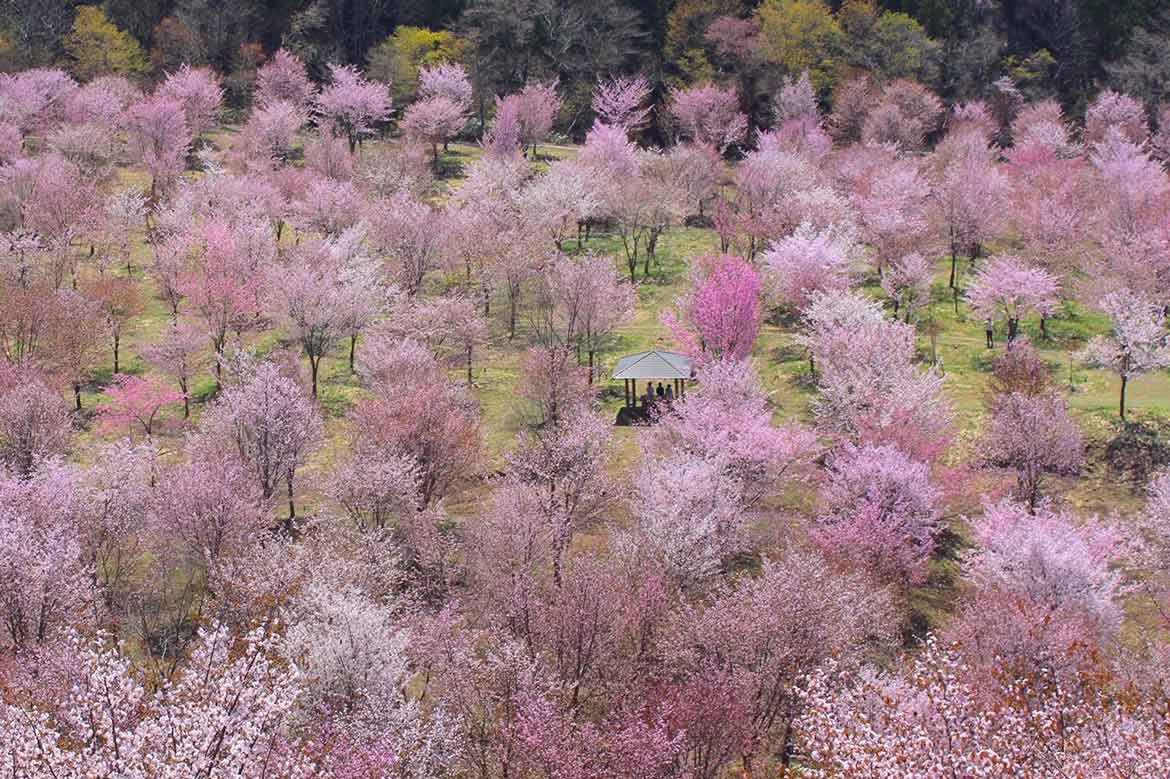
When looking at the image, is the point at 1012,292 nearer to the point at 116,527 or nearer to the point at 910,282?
the point at 910,282

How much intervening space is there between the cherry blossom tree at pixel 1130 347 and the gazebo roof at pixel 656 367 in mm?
17387

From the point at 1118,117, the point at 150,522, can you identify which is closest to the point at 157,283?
the point at 150,522

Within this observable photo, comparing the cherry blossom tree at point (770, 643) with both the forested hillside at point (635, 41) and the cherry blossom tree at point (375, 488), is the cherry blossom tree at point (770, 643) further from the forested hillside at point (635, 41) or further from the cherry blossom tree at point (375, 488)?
the forested hillside at point (635, 41)

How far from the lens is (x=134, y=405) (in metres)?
45.4

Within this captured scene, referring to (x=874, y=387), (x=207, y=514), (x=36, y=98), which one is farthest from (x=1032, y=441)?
(x=36, y=98)

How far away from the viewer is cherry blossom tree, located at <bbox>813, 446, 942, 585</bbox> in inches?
1334

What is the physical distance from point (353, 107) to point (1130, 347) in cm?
6525

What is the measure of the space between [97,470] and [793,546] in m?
24.4

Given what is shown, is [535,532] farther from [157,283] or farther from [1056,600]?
[157,283]

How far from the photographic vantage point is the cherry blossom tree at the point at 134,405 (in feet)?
149

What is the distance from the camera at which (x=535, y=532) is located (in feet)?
106

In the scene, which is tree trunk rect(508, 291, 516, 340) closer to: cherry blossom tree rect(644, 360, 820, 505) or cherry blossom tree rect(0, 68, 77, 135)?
cherry blossom tree rect(644, 360, 820, 505)

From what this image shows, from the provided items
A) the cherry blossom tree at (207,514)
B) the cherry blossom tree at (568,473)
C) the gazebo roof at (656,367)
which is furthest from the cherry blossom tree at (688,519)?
the cherry blossom tree at (207,514)

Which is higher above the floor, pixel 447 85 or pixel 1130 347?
pixel 447 85
